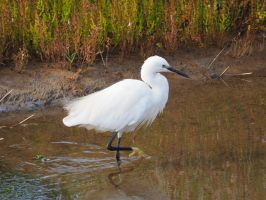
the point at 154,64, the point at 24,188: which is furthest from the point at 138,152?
the point at 24,188

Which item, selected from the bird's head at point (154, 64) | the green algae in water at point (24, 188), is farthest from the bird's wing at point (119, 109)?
the green algae in water at point (24, 188)

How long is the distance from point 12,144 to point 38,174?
83cm

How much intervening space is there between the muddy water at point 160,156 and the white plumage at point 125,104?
34cm

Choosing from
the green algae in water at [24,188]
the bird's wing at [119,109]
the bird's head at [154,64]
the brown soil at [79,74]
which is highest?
the bird's head at [154,64]

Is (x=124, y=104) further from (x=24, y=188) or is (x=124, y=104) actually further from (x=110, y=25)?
(x=110, y=25)

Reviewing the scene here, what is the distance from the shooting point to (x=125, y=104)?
6262 millimetres

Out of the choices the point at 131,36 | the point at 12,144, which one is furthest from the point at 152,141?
the point at 131,36

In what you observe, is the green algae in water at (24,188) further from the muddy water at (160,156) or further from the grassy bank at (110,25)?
the grassy bank at (110,25)

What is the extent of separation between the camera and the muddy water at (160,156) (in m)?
5.57

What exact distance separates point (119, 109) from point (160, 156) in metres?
0.56

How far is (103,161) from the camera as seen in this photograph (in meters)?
6.38

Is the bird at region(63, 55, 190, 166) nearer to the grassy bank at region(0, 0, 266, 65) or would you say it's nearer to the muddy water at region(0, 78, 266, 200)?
the muddy water at region(0, 78, 266, 200)

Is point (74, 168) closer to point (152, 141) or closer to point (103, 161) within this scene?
point (103, 161)

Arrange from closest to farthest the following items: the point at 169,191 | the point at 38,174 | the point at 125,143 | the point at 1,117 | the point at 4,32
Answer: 1. the point at 169,191
2. the point at 38,174
3. the point at 125,143
4. the point at 1,117
5. the point at 4,32
